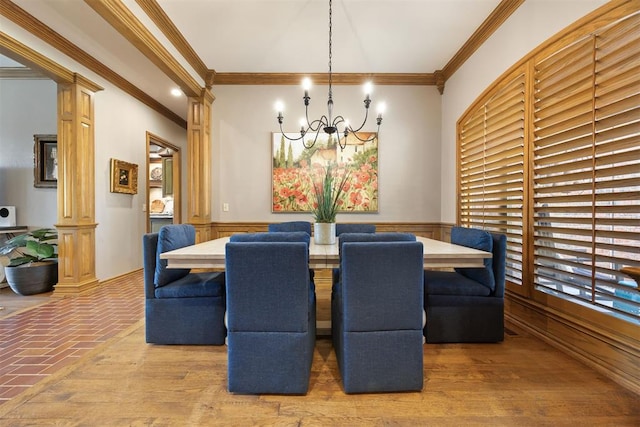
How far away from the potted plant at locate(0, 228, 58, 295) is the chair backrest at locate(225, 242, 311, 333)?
3484mm

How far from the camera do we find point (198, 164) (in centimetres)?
378

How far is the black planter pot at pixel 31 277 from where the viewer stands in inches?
130

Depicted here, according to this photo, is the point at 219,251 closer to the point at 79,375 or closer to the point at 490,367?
the point at 79,375

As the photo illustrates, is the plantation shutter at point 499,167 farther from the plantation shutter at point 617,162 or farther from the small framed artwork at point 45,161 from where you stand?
the small framed artwork at point 45,161

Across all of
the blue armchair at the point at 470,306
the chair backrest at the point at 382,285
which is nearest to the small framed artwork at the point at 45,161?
the chair backrest at the point at 382,285

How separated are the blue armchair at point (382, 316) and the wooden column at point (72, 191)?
3450 millimetres

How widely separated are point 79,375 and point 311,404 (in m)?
1.43

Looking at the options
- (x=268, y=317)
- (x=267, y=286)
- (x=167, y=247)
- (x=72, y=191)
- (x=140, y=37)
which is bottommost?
(x=268, y=317)

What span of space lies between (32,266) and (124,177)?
1.49 metres

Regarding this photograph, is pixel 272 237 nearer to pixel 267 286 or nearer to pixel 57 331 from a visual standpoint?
pixel 267 286

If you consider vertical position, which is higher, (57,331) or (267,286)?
(267,286)

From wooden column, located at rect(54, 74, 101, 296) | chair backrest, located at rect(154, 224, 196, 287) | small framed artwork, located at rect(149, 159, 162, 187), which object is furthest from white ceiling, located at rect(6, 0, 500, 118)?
small framed artwork, located at rect(149, 159, 162, 187)

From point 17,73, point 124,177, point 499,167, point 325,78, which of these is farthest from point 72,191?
point 499,167

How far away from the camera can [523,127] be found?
7.82 feet
